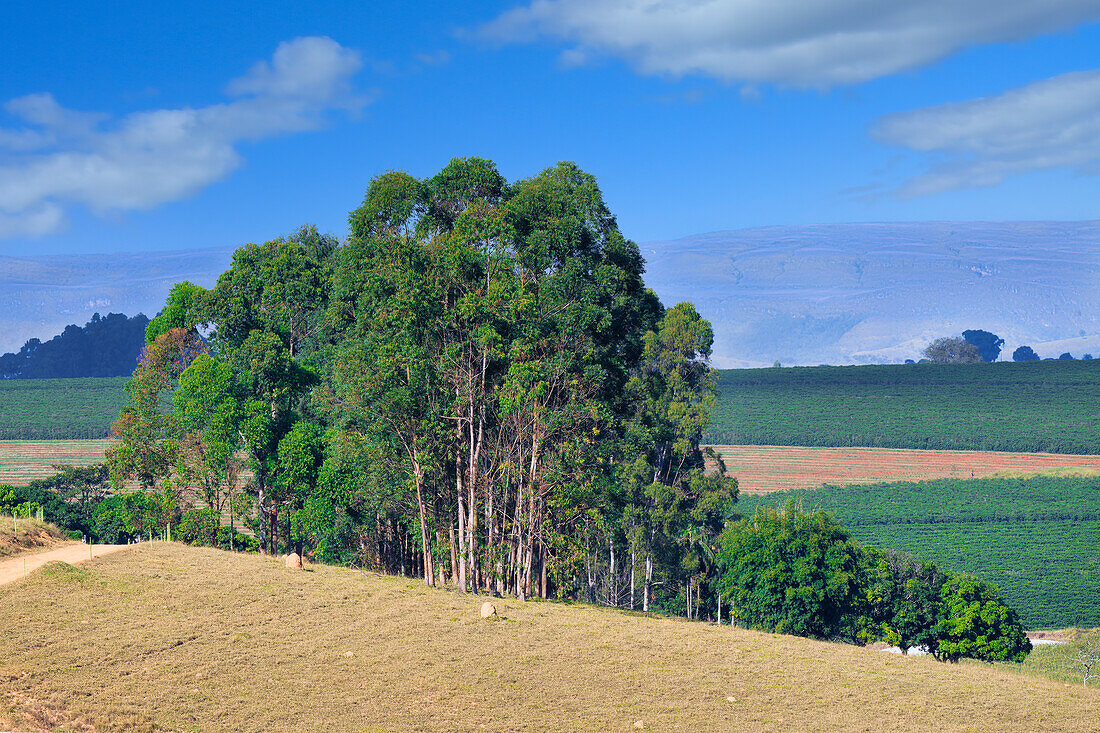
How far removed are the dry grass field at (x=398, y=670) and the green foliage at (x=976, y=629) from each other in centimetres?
1826

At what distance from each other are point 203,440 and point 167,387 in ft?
20.4

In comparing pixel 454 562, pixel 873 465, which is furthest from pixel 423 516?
pixel 873 465

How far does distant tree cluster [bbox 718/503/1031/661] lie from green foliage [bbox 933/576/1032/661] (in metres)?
0.06

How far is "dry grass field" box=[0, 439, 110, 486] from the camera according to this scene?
139m

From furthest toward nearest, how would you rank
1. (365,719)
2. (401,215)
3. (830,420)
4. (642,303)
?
1. (830,420)
2. (642,303)
3. (401,215)
4. (365,719)

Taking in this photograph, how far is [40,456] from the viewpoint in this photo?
527ft

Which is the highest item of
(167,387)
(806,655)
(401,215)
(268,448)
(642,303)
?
(401,215)

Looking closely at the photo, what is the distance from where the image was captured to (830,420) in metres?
187

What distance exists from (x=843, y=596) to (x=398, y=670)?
109 feet

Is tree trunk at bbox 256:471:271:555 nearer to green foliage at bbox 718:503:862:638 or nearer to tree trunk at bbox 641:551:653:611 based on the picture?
tree trunk at bbox 641:551:653:611

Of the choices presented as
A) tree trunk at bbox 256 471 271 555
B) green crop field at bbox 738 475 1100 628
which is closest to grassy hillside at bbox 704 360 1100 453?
green crop field at bbox 738 475 1100 628

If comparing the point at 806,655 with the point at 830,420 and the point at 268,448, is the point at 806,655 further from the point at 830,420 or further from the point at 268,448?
the point at 830,420

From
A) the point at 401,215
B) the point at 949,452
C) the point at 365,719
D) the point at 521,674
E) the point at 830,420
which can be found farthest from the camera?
the point at 830,420

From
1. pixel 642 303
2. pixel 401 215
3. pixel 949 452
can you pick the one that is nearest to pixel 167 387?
pixel 401 215
